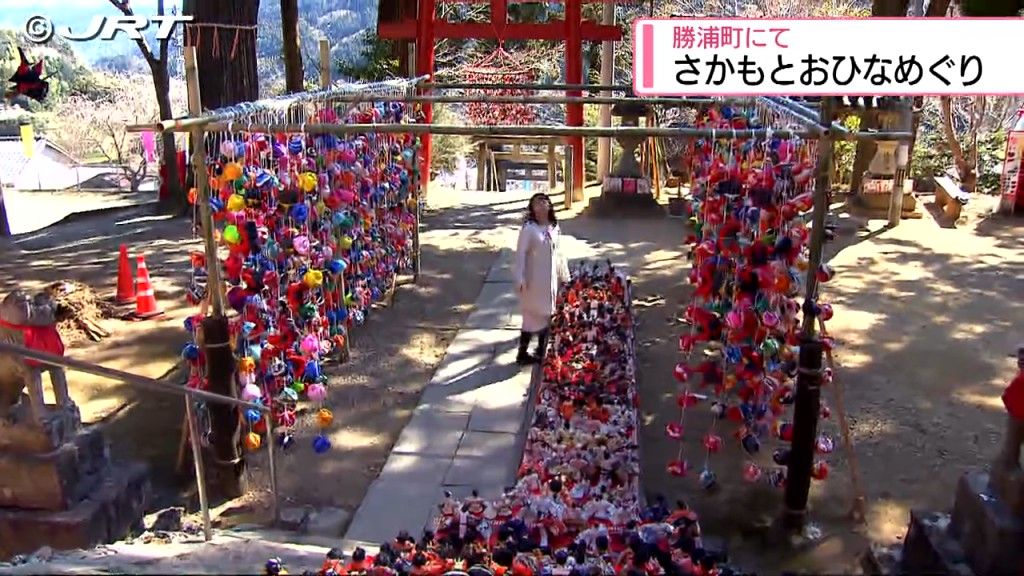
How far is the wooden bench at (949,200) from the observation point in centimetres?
1203

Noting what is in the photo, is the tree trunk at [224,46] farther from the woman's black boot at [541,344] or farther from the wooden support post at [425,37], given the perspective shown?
the woman's black boot at [541,344]

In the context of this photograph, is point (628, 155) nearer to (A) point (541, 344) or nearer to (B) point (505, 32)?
(B) point (505, 32)

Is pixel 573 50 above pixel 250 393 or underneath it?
above

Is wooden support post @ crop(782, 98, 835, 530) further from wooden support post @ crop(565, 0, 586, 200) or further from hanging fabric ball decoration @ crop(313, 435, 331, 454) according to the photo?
wooden support post @ crop(565, 0, 586, 200)

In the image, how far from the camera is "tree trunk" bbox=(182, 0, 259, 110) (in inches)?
360

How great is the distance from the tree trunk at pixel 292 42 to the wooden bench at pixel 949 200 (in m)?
10.4

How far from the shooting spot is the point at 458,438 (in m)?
5.74

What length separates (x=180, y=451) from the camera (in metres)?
5.24

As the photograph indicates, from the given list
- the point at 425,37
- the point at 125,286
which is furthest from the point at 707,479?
the point at 425,37

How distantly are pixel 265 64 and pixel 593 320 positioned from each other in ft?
112

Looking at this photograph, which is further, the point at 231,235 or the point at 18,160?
the point at 18,160

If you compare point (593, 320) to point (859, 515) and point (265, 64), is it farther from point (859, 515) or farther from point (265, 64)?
point (265, 64)
